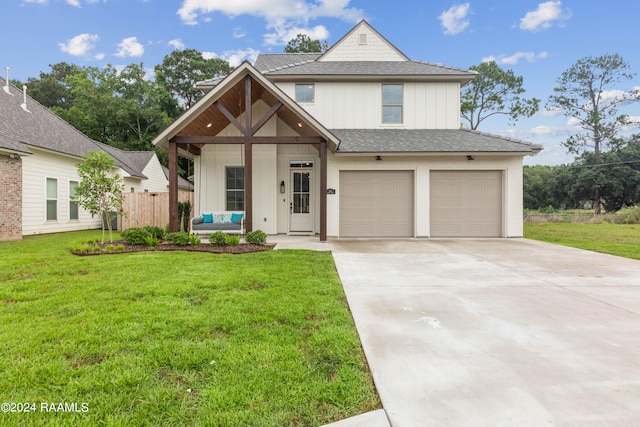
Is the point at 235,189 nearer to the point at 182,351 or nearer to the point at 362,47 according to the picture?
the point at 362,47

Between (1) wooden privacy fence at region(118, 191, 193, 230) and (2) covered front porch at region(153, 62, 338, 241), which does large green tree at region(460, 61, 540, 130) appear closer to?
(2) covered front porch at region(153, 62, 338, 241)

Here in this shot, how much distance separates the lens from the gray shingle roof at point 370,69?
1162 centimetres

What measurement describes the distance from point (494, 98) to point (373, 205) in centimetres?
2520

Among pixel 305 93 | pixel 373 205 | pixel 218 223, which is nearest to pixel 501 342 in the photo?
pixel 373 205

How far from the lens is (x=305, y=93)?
1201 centimetres

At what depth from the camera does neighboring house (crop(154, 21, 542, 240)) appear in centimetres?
1052

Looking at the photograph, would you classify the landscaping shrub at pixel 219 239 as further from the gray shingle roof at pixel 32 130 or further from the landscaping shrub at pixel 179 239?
the gray shingle roof at pixel 32 130

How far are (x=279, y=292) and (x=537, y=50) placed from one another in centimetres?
2615

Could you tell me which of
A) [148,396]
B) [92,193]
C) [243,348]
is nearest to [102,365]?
[148,396]

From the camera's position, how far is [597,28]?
16.8 metres

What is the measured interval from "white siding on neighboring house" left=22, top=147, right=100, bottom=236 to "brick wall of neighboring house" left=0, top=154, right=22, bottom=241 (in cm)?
71

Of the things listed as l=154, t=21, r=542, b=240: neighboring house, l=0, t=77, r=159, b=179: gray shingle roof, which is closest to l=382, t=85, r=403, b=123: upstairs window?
l=154, t=21, r=542, b=240: neighboring house

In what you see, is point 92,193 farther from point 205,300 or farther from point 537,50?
point 537,50

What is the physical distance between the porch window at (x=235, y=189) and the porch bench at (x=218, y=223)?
87cm
